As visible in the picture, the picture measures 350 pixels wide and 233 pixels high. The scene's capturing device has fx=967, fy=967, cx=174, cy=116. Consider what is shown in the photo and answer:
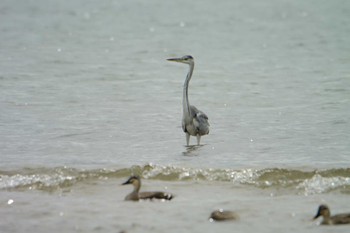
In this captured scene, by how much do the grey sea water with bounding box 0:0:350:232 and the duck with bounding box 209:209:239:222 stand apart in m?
0.10

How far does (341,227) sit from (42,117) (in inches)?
351

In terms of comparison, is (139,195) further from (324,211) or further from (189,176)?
(324,211)

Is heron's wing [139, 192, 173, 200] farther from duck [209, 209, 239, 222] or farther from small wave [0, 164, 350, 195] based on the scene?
small wave [0, 164, 350, 195]

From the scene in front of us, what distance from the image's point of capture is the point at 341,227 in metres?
9.79

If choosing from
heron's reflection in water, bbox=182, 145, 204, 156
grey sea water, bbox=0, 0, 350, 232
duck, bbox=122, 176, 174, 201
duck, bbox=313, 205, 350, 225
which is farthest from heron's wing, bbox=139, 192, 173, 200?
heron's reflection in water, bbox=182, 145, 204, 156

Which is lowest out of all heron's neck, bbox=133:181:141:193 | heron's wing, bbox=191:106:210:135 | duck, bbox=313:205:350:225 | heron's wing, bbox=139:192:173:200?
heron's wing, bbox=139:192:173:200

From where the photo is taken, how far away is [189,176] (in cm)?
1273

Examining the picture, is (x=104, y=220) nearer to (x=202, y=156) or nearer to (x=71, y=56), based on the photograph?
(x=202, y=156)

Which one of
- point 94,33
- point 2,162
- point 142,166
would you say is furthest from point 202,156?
point 94,33

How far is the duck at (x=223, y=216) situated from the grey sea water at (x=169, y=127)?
10cm

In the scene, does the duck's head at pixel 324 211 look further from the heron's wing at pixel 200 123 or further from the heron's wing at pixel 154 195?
the heron's wing at pixel 200 123

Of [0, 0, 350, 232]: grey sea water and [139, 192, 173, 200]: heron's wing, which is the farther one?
[139, 192, 173, 200]: heron's wing

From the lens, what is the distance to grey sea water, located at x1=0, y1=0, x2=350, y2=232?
1085 cm

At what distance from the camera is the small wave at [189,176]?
12.2 m
